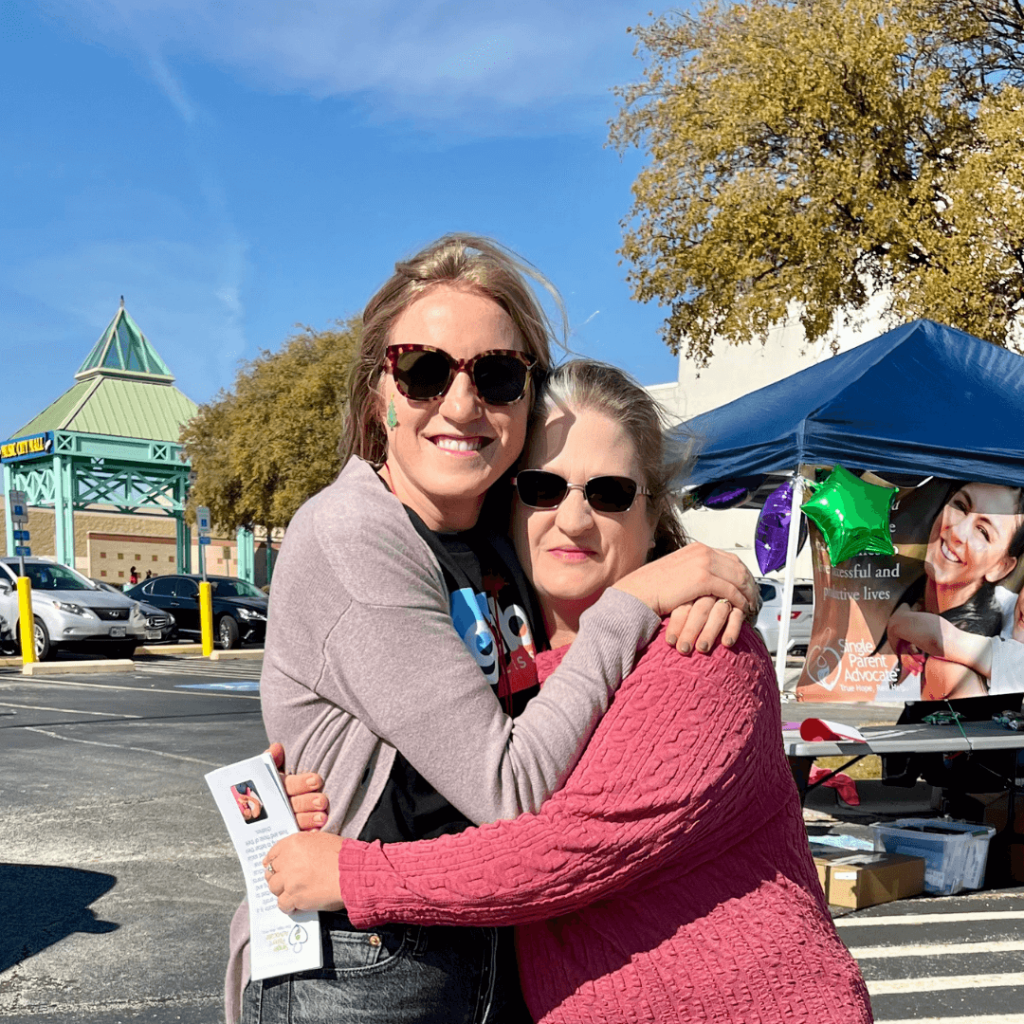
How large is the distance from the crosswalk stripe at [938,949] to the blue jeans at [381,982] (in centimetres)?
391

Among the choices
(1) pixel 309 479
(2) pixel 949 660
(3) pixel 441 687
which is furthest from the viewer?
(1) pixel 309 479

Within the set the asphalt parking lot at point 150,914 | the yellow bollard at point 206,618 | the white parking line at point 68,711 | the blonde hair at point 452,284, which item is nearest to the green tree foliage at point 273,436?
the yellow bollard at point 206,618

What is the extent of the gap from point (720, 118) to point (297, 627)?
51.0ft

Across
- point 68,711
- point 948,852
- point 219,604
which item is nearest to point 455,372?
point 948,852

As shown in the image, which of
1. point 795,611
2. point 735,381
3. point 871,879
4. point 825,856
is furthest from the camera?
point 735,381

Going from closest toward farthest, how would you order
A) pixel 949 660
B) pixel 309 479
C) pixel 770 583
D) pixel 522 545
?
1. pixel 522 545
2. pixel 949 660
3. pixel 770 583
4. pixel 309 479

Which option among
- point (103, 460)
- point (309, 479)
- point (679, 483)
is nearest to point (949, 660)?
point (679, 483)

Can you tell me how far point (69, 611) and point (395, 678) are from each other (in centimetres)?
1830

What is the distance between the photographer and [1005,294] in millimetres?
14594

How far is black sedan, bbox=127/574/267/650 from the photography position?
22.3m

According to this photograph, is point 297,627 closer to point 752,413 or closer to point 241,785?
point 241,785

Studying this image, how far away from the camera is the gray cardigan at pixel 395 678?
140cm

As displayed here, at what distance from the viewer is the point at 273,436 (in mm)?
31312

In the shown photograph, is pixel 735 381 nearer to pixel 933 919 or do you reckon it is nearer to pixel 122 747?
pixel 122 747
